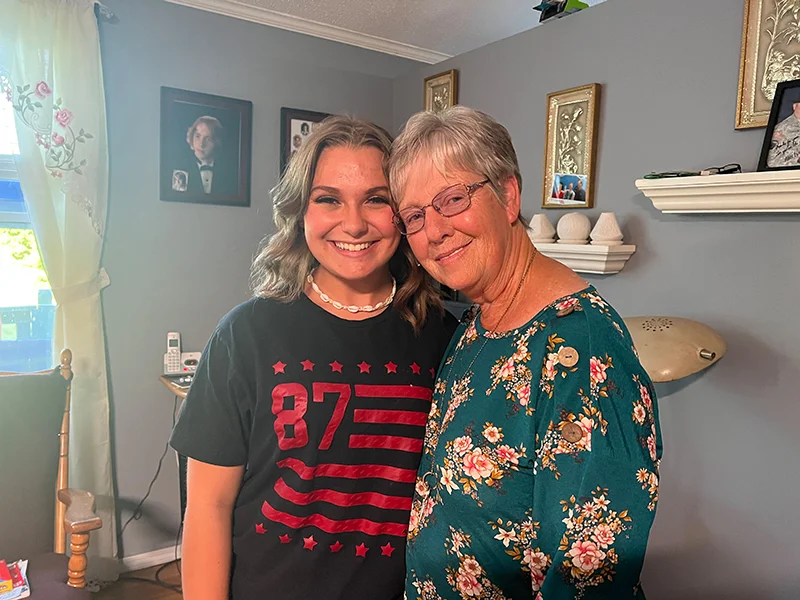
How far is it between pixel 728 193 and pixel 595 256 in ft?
1.58

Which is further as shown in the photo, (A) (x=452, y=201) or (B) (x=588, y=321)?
(A) (x=452, y=201)

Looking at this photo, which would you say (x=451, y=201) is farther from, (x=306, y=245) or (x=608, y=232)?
(x=608, y=232)

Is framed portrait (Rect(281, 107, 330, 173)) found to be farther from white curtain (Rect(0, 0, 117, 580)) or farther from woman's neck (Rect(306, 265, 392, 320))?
woman's neck (Rect(306, 265, 392, 320))

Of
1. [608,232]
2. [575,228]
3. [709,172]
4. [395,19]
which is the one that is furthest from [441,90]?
[709,172]

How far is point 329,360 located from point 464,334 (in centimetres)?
27

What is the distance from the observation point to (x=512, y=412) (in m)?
0.88

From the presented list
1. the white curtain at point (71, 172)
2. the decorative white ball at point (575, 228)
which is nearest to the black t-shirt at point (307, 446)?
the decorative white ball at point (575, 228)

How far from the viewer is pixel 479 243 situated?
1.00m

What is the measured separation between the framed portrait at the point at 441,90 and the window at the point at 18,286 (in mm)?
1811

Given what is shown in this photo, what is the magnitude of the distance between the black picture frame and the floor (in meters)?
2.66

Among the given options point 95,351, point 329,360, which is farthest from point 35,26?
point 329,360

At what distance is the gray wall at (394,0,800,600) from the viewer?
5.20 feet

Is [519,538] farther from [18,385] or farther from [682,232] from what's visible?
[18,385]

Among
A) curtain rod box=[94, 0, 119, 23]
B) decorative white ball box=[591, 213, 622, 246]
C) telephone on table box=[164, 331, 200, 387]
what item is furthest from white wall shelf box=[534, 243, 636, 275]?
curtain rod box=[94, 0, 119, 23]
